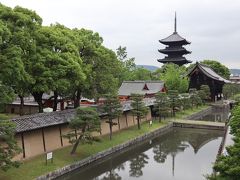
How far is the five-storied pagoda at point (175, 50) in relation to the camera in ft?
309

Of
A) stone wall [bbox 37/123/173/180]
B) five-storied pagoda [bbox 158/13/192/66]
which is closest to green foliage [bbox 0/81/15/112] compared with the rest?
stone wall [bbox 37/123/173/180]

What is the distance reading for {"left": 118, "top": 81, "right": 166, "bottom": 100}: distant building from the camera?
60906 millimetres

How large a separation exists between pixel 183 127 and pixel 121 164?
65.3ft

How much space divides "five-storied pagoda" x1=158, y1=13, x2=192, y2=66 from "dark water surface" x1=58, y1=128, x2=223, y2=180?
181ft

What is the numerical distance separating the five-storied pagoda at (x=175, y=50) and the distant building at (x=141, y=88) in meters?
34.1

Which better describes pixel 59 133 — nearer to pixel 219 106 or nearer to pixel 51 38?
pixel 51 38

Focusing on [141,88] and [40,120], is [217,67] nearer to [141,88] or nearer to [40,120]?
[141,88]

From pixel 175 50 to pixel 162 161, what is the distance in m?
67.0

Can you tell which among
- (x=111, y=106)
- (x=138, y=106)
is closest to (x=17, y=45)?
(x=111, y=106)

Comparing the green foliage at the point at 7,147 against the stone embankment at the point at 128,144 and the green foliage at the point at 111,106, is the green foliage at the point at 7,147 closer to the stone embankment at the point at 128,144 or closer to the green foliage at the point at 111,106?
the stone embankment at the point at 128,144

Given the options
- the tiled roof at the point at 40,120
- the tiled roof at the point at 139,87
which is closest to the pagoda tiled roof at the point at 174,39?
the tiled roof at the point at 139,87

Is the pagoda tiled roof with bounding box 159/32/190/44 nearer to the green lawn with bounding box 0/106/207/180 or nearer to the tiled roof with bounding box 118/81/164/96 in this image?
the tiled roof with bounding box 118/81/164/96

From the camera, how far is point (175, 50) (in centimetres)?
9425

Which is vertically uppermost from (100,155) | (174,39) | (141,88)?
(174,39)
